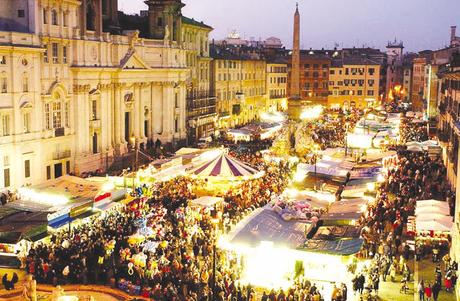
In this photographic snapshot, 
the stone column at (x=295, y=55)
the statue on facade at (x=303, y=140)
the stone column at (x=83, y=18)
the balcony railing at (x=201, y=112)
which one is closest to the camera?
the stone column at (x=83, y=18)

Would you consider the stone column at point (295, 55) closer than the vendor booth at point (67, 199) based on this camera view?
No

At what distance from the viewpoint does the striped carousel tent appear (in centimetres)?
3647

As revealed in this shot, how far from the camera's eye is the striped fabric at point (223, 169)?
120 feet

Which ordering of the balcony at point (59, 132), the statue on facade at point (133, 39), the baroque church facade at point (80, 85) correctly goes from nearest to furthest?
the baroque church facade at point (80, 85)
the balcony at point (59, 132)
the statue on facade at point (133, 39)

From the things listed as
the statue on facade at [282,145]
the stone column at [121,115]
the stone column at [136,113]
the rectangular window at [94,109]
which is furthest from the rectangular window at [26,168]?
the statue on facade at [282,145]

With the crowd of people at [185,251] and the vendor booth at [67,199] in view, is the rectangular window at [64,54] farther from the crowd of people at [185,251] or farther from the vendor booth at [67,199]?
the vendor booth at [67,199]

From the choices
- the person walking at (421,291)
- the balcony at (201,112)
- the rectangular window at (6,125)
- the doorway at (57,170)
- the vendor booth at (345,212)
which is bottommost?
the person walking at (421,291)

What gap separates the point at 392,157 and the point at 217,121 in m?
34.9

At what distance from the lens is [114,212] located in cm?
3036

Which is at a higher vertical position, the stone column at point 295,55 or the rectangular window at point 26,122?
the stone column at point 295,55

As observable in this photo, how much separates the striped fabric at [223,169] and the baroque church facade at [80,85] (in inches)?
389

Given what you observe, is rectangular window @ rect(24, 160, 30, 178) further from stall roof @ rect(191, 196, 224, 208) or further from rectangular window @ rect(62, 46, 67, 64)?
stall roof @ rect(191, 196, 224, 208)

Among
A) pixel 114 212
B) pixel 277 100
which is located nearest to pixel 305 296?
pixel 114 212

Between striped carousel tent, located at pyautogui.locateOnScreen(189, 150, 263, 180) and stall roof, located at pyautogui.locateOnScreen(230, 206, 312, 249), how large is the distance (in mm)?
11122
